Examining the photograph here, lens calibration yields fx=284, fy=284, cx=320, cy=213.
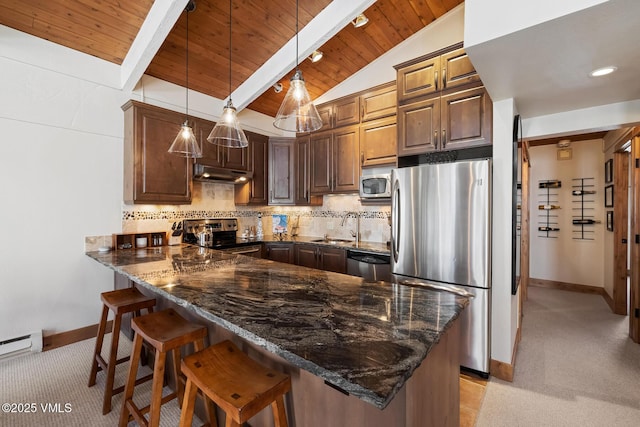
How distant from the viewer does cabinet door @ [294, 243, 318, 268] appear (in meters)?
3.71

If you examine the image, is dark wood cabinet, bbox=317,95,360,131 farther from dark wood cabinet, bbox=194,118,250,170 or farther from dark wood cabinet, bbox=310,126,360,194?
dark wood cabinet, bbox=194,118,250,170

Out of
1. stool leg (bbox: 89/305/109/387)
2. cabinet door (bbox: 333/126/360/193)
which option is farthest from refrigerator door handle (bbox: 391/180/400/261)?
stool leg (bbox: 89/305/109/387)

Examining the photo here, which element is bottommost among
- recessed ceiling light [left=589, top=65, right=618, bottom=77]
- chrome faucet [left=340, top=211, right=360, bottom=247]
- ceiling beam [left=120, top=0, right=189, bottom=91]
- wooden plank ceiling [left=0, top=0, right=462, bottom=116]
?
chrome faucet [left=340, top=211, right=360, bottom=247]

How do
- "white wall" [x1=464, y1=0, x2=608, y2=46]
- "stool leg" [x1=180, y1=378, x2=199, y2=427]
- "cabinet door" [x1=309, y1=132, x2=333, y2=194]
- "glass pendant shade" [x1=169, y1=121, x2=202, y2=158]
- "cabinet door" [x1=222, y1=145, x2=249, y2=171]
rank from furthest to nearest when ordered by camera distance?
"cabinet door" [x1=309, y1=132, x2=333, y2=194] < "cabinet door" [x1=222, y1=145, x2=249, y2=171] < "glass pendant shade" [x1=169, y1=121, x2=202, y2=158] < "white wall" [x1=464, y1=0, x2=608, y2=46] < "stool leg" [x1=180, y1=378, x2=199, y2=427]

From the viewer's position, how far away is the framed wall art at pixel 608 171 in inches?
Result: 161

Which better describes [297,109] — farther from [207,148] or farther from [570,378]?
[570,378]

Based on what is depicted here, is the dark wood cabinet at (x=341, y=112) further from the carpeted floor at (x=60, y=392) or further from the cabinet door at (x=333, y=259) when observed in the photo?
the carpeted floor at (x=60, y=392)

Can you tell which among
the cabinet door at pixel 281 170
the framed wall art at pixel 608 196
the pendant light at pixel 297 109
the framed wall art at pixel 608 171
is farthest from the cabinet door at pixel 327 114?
the framed wall art at pixel 608 196

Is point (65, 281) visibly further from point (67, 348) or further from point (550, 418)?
point (550, 418)

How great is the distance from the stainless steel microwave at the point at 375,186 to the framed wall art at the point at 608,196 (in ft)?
11.7

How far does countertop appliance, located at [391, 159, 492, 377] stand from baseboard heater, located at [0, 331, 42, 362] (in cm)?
342

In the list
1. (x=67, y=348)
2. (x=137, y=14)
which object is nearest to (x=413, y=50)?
(x=137, y=14)

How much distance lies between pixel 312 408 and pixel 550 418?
1.80m

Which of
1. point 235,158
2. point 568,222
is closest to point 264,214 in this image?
point 235,158
